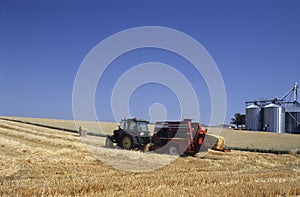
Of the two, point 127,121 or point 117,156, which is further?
point 127,121

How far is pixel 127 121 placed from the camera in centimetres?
1955

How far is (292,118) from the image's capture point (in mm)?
56312

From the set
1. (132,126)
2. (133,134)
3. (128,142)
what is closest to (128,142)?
(128,142)

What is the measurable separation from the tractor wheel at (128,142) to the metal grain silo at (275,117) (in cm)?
4275

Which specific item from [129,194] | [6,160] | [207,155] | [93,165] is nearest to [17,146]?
[6,160]

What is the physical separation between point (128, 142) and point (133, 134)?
2.02 feet

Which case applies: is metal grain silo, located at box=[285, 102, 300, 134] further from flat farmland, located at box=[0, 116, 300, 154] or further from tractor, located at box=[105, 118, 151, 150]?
tractor, located at box=[105, 118, 151, 150]

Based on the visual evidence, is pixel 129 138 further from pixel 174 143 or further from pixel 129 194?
pixel 129 194

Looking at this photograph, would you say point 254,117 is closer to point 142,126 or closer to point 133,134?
point 142,126

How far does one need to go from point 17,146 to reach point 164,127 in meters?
7.71

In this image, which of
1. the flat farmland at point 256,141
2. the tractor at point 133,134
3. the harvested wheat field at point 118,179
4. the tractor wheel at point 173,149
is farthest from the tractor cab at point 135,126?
the harvested wheat field at point 118,179

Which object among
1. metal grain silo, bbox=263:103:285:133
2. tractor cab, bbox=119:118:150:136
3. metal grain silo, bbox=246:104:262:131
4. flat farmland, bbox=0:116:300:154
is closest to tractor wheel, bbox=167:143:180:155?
tractor cab, bbox=119:118:150:136

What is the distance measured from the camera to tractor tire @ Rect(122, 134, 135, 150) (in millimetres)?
19073

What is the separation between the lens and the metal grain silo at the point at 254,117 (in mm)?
60688
